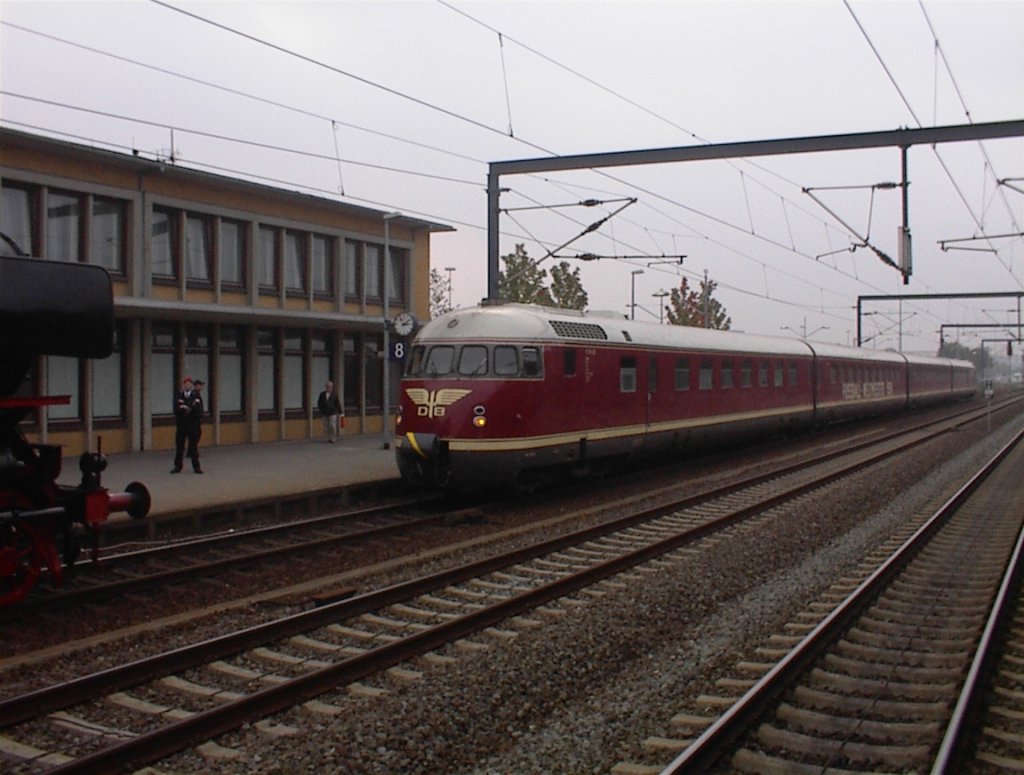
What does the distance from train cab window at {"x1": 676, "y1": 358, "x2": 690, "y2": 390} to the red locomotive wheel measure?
40.9 feet

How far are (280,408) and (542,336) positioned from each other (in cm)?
1045

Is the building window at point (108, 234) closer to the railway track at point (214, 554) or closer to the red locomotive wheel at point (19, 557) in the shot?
the railway track at point (214, 554)

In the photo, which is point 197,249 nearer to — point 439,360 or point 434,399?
point 439,360

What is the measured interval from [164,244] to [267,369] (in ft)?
12.7

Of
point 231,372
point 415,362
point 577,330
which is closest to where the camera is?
point 415,362

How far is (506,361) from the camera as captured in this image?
45.1 ft

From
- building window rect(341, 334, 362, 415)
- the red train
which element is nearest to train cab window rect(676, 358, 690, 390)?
the red train

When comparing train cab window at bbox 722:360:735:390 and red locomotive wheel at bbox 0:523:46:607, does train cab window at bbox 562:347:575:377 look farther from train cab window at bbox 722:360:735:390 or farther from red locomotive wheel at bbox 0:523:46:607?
A: red locomotive wheel at bbox 0:523:46:607

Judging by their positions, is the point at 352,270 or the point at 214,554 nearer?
the point at 214,554

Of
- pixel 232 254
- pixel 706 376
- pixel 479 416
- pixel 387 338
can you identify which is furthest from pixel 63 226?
pixel 706 376

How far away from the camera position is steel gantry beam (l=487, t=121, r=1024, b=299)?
14.8 m

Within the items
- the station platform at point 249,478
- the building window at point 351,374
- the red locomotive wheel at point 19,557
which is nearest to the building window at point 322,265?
the building window at point 351,374

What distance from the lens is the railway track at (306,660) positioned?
211 inches

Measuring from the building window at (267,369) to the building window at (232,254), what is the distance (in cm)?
131
